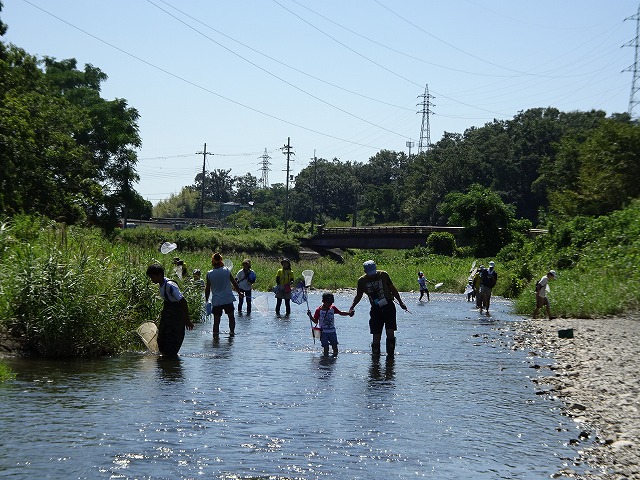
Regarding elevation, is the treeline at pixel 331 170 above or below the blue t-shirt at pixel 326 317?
above

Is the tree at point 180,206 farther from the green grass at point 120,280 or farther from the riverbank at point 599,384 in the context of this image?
the riverbank at point 599,384

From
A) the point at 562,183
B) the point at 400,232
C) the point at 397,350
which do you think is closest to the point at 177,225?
the point at 400,232

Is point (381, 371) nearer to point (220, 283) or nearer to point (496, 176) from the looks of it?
point (220, 283)

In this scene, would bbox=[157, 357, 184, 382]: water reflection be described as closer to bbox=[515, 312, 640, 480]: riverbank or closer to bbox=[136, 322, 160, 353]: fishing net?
bbox=[136, 322, 160, 353]: fishing net

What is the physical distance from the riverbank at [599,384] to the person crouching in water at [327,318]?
3.93 m

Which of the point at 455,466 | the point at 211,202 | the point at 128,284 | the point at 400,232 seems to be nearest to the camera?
the point at 455,466

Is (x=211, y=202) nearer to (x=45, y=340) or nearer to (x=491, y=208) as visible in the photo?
(x=491, y=208)

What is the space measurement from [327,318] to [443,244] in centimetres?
6872

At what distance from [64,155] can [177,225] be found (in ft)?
247

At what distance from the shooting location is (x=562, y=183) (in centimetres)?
9506

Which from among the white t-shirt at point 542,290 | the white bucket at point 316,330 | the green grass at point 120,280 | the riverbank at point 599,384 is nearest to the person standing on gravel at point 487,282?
the green grass at point 120,280

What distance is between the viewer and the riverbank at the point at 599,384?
32.2 ft

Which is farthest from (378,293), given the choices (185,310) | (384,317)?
(185,310)

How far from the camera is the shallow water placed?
931cm
